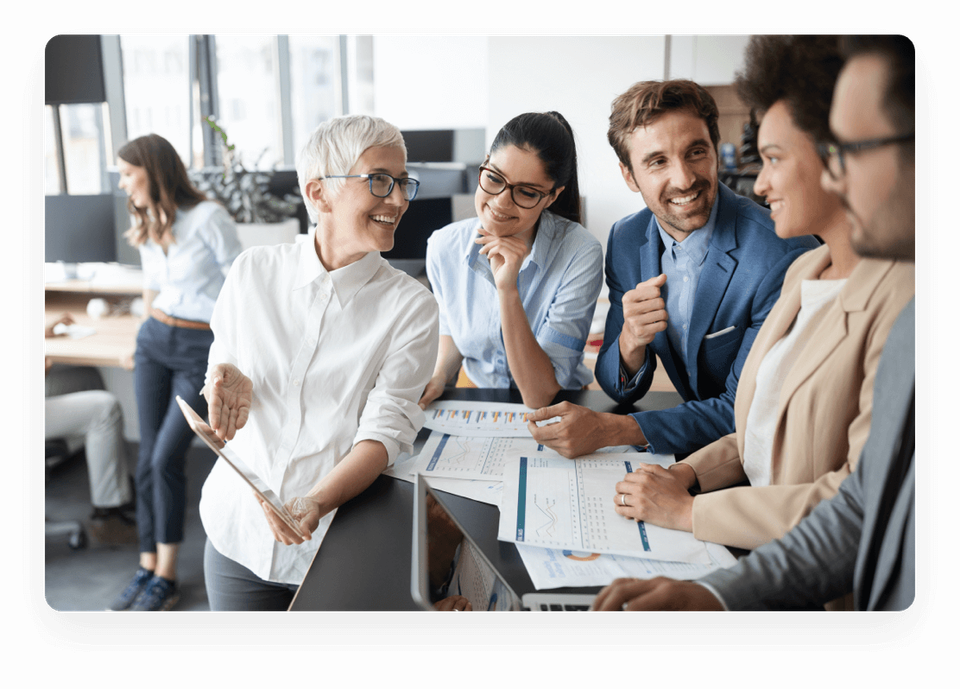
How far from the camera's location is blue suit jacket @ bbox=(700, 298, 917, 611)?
3.23ft

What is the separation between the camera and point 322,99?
51.1 inches

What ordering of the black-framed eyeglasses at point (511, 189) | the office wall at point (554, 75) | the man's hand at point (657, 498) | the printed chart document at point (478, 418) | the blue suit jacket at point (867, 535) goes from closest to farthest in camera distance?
the blue suit jacket at point (867, 535) → the man's hand at point (657, 498) → the office wall at point (554, 75) → the black-framed eyeglasses at point (511, 189) → the printed chart document at point (478, 418)

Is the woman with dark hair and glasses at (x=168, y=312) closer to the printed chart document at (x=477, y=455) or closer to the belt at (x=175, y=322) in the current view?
the belt at (x=175, y=322)

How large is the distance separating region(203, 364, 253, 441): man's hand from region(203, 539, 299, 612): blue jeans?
0.85ft

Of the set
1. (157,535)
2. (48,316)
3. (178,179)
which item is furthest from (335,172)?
(157,535)

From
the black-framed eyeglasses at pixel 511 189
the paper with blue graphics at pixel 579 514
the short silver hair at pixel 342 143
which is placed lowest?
the paper with blue graphics at pixel 579 514

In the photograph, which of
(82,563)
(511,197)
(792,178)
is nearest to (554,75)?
(511,197)

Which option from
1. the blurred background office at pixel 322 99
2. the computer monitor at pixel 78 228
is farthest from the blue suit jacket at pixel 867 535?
the computer monitor at pixel 78 228

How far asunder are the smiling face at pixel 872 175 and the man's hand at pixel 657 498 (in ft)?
1.57

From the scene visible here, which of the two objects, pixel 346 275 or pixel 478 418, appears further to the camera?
pixel 478 418

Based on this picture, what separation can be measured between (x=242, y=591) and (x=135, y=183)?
0.87 m

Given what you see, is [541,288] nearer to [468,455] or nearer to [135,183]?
[468,455]

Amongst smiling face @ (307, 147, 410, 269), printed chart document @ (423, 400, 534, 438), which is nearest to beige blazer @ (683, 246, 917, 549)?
printed chart document @ (423, 400, 534, 438)

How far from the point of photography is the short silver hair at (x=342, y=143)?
123 centimetres
